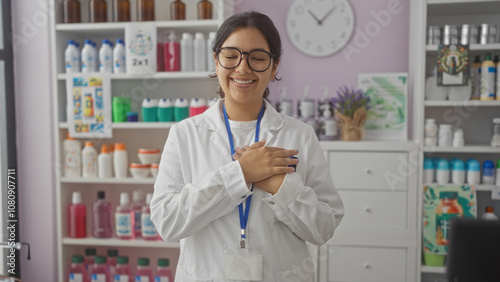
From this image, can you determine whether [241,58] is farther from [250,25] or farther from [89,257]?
[89,257]

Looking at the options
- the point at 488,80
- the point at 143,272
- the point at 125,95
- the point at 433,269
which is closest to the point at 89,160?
the point at 125,95

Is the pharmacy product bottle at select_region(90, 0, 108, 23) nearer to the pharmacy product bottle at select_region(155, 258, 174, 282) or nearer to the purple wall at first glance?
the purple wall

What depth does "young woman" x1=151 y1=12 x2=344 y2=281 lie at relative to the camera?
43.0 inches

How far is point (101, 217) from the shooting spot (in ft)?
8.72

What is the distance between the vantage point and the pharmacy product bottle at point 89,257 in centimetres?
264

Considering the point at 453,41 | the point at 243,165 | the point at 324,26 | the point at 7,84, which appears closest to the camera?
the point at 243,165

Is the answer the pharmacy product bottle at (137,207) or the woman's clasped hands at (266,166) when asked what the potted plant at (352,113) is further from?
the woman's clasped hands at (266,166)

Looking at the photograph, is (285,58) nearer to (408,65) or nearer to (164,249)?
(408,65)

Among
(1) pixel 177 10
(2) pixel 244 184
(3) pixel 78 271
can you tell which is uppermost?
(1) pixel 177 10

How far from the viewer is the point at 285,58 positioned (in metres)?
2.77

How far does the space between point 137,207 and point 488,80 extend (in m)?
2.11

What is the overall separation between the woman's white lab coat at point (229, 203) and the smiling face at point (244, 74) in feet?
0.40

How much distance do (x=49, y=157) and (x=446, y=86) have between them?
2328 mm

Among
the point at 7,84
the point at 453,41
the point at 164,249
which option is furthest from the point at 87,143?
the point at 453,41
